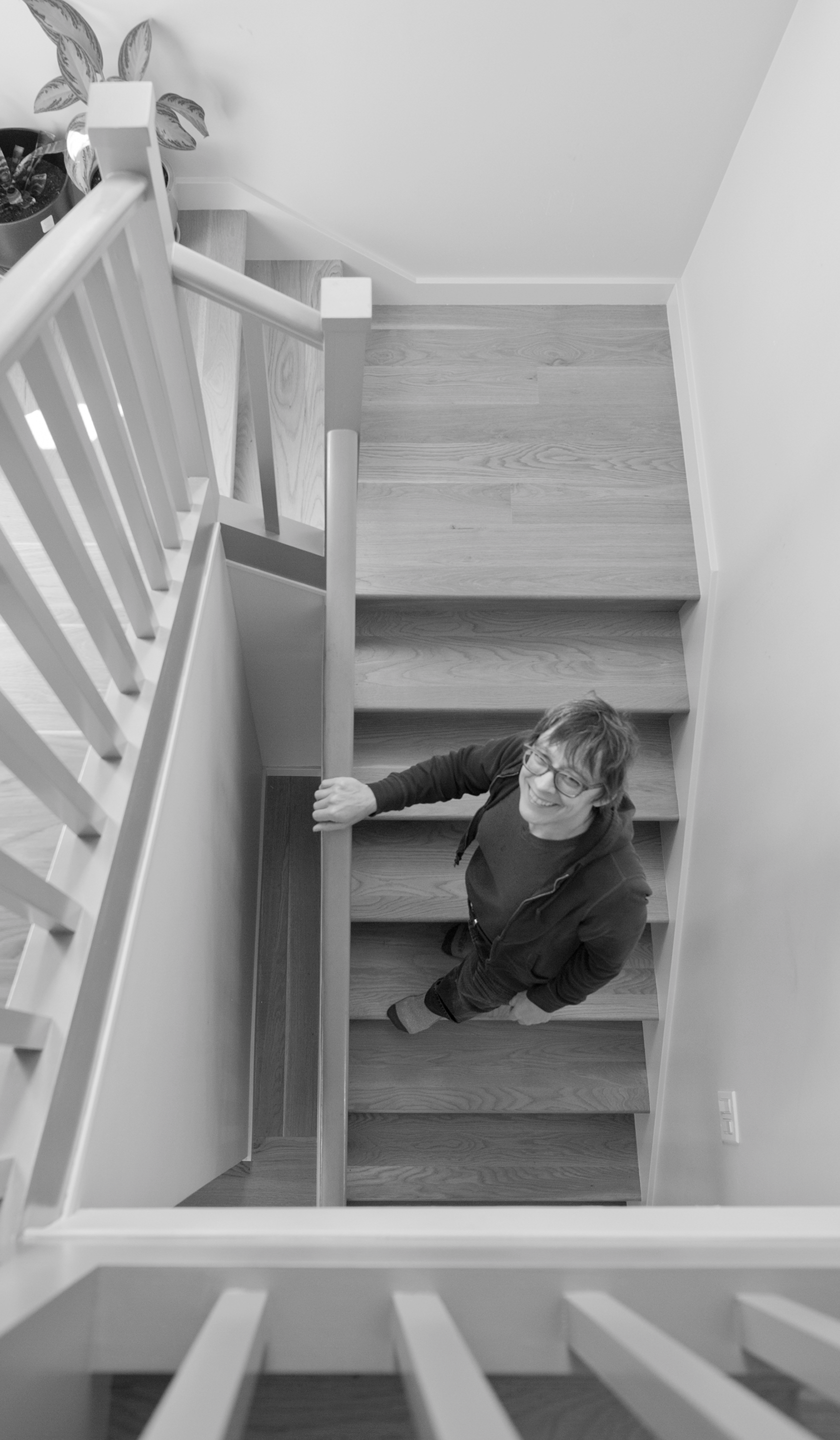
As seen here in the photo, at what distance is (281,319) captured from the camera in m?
1.75

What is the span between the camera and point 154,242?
5.02 feet

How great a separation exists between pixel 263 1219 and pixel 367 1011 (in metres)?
1.73

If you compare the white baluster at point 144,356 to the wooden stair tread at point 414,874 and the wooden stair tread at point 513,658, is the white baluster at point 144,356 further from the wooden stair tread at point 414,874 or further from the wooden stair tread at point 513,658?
the wooden stair tread at point 414,874

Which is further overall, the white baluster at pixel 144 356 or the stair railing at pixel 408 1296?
the white baluster at pixel 144 356

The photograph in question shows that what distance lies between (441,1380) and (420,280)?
328 centimetres

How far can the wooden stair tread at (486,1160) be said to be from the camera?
2.64 metres

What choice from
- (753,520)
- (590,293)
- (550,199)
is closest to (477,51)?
(550,199)

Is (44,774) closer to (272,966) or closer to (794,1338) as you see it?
(794,1338)

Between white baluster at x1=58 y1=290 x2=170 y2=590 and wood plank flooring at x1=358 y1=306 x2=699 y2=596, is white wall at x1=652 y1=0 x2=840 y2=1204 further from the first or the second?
white baluster at x1=58 y1=290 x2=170 y2=590

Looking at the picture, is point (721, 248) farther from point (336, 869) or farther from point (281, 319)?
point (336, 869)

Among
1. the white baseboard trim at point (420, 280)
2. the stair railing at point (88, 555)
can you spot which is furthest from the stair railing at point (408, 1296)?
the white baseboard trim at point (420, 280)

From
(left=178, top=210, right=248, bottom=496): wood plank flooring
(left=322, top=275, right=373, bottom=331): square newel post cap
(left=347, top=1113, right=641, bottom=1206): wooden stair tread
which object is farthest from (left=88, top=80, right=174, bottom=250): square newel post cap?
(left=347, top=1113, right=641, bottom=1206): wooden stair tread

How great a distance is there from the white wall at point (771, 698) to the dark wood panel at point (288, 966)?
124 cm

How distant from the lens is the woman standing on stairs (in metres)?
1.54
